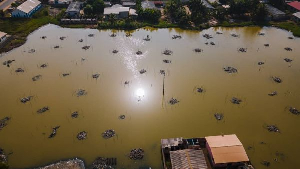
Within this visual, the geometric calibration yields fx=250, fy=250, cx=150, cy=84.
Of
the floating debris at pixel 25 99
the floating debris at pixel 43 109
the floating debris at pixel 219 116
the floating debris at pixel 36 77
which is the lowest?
the floating debris at pixel 43 109

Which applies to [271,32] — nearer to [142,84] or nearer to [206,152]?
[142,84]

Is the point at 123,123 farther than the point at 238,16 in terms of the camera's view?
No

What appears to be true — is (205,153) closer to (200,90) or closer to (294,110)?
(200,90)

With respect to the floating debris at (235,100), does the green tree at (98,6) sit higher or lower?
higher

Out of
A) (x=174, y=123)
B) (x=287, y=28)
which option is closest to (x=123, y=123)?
(x=174, y=123)

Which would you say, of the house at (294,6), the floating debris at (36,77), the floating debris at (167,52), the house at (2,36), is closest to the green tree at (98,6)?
the house at (2,36)

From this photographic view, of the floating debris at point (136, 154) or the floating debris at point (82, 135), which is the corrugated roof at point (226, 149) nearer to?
the floating debris at point (136, 154)

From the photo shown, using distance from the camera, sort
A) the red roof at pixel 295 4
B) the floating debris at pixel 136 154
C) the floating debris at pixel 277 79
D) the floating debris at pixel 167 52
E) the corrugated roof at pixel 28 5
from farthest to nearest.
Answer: the red roof at pixel 295 4, the corrugated roof at pixel 28 5, the floating debris at pixel 167 52, the floating debris at pixel 277 79, the floating debris at pixel 136 154
